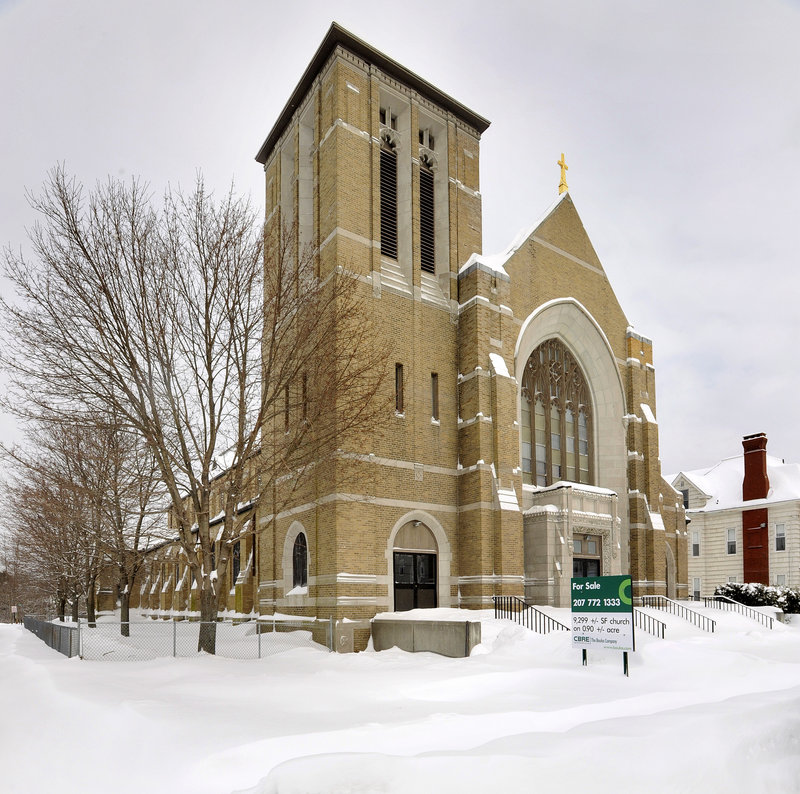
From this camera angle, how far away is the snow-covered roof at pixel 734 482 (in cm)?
4891

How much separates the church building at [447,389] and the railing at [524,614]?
1.28 feet

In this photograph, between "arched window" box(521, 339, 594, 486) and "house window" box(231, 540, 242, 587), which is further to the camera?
"house window" box(231, 540, 242, 587)

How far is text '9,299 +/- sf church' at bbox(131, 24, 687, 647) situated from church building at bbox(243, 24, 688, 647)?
0.23 ft

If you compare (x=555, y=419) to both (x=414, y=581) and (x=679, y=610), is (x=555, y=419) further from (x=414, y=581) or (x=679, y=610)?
(x=414, y=581)

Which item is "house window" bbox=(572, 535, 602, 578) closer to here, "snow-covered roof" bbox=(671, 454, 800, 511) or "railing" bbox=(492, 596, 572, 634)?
"railing" bbox=(492, 596, 572, 634)

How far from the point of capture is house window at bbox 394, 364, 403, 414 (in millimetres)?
24109

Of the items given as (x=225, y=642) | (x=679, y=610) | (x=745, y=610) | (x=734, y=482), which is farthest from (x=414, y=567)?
(x=734, y=482)

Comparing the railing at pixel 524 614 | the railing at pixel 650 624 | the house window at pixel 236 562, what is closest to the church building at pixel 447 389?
the railing at pixel 524 614

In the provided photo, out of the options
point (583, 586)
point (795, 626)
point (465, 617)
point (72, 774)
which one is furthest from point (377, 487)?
point (795, 626)

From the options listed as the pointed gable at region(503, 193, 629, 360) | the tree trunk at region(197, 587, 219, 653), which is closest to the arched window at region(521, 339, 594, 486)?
the pointed gable at region(503, 193, 629, 360)

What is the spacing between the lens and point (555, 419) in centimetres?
2939

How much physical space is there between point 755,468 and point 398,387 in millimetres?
35846

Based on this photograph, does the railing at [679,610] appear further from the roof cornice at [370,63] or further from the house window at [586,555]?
the roof cornice at [370,63]

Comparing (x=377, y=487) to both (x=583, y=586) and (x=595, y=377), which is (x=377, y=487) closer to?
(x=583, y=586)
